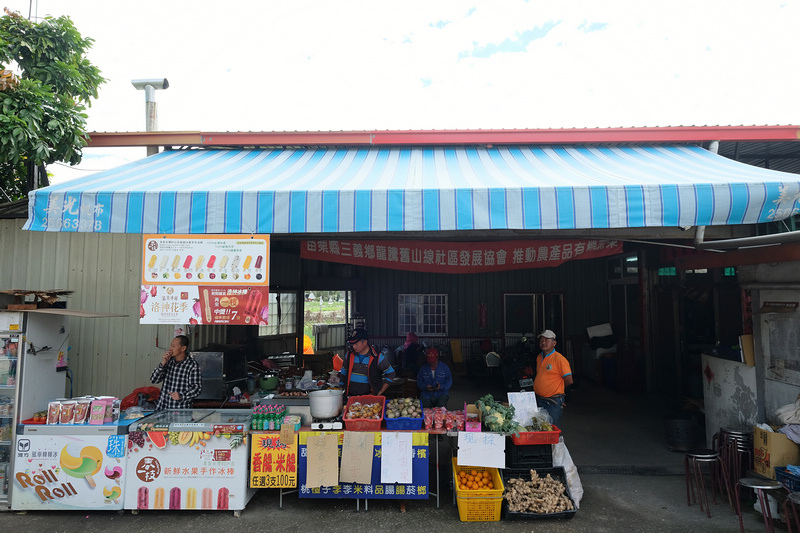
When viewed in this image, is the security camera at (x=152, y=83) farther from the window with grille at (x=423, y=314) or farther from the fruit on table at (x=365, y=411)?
the window with grille at (x=423, y=314)

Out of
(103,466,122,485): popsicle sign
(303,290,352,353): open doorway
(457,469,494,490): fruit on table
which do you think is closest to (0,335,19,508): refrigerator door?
(103,466,122,485): popsicle sign

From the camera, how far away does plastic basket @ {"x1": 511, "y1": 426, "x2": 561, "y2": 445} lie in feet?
17.2

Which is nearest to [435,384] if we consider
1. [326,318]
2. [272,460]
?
[272,460]

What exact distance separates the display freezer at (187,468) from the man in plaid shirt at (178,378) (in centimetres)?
79

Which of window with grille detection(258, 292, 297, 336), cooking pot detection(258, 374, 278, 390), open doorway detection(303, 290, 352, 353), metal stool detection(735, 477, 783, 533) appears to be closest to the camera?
metal stool detection(735, 477, 783, 533)

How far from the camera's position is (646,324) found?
10398 millimetres

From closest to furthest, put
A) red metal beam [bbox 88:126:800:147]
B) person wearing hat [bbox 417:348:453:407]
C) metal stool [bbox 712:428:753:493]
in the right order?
metal stool [bbox 712:428:753:493], red metal beam [bbox 88:126:800:147], person wearing hat [bbox 417:348:453:407]

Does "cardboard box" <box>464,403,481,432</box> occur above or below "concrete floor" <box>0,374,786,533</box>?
above

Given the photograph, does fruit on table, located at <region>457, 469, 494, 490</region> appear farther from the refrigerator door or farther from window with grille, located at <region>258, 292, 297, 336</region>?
window with grille, located at <region>258, 292, 297, 336</region>

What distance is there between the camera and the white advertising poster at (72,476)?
5082mm

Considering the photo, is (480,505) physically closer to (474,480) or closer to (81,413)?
(474,480)

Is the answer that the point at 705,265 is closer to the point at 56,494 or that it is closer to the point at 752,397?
the point at 752,397

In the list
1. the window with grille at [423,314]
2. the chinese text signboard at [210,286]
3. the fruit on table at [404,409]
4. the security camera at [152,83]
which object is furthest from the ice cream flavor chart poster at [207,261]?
the window with grille at [423,314]

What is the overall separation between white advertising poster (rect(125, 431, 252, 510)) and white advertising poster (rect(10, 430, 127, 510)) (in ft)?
0.58
